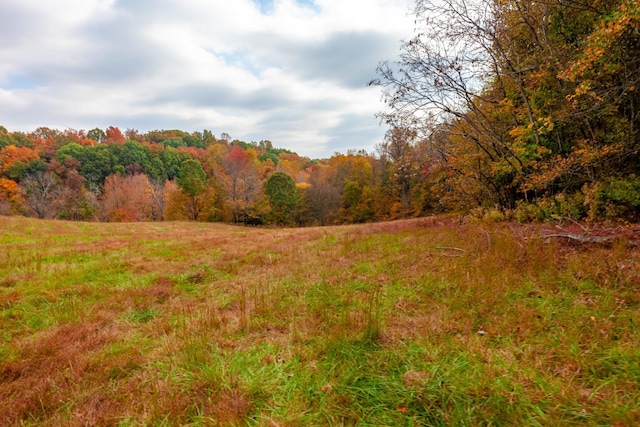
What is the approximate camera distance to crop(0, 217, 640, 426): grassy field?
2.14 metres

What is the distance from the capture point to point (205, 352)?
3.08 metres

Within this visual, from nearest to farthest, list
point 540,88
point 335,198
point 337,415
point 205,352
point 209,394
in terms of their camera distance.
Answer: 1. point 337,415
2. point 209,394
3. point 205,352
4. point 540,88
5. point 335,198

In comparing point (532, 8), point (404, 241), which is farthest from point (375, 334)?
point (532, 8)

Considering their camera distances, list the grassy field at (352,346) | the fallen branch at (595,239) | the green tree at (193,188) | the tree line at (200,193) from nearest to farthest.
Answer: the grassy field at (352,346), the fallen branch at (595,239), the green tree at (193,188), the tree line at (200,193)

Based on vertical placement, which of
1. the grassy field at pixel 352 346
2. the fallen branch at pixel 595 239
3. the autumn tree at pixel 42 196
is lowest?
the grassy field at pixel 352 346

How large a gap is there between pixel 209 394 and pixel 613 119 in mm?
12288

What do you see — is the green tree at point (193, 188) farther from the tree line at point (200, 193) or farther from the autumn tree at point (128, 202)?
the autumn tree at point (128, 202)

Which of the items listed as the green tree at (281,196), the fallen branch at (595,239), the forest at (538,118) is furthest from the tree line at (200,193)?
the fallen branch at (595,239)

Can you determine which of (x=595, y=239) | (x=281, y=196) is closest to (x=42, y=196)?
(x=281, y=196)

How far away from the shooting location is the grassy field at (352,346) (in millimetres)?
2143

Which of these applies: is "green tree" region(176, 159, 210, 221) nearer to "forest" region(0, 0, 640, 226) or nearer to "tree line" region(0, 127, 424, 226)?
"tree line" region(0, 127, 424, 226)

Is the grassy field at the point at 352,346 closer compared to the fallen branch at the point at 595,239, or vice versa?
the grassy field at the point at 352,346

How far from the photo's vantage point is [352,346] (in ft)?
9.73

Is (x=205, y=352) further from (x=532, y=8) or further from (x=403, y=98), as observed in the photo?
(x=532, y=8)
